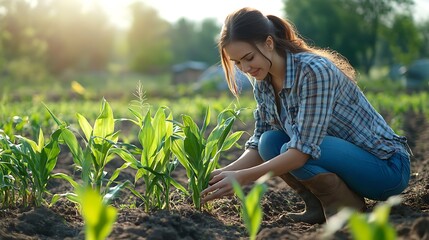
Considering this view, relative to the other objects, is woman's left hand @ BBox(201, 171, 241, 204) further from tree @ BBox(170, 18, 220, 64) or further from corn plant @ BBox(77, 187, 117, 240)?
tree @ BBox(170, 18, 220, 64)

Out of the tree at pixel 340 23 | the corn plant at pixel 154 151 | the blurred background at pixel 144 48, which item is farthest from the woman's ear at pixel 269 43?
the tree at pixel 340 23

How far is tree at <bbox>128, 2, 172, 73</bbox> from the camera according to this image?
39.8m

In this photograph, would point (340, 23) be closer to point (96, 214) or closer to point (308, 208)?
point (308, 208)

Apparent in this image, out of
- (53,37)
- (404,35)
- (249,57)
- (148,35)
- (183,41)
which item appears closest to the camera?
(249,57)

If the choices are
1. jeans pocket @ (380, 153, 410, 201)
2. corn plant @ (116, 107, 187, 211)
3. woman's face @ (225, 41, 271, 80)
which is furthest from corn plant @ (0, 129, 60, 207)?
jeans pocket @ (380, 153, 410, 201)

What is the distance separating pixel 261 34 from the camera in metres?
2.52

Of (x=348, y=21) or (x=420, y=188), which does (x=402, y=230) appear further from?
(x=348, y=21)

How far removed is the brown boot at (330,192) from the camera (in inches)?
100

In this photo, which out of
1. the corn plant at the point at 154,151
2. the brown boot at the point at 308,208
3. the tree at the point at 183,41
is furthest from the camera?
the tree at the point at 183,41

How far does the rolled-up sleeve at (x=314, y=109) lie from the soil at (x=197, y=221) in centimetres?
35

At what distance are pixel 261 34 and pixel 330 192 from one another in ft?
2.51

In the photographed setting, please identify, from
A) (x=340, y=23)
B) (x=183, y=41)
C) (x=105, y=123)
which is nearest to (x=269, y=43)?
(x=105, y=123)

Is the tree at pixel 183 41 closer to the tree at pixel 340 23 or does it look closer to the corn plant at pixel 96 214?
the tree at pixel 340 23

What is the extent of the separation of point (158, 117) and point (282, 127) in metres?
0.62
